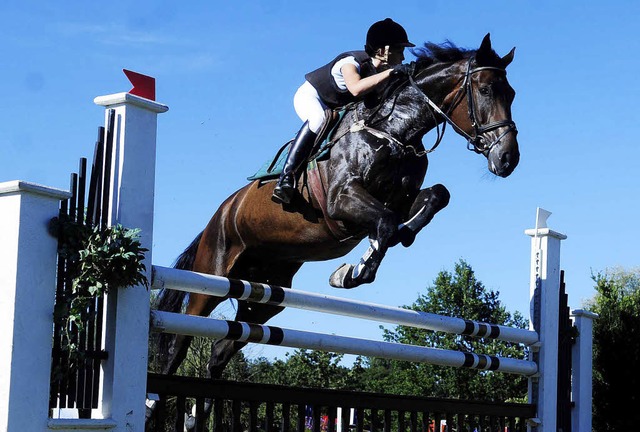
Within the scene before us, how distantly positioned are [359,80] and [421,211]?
0.67 metres

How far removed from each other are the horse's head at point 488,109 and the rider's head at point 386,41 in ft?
1.09

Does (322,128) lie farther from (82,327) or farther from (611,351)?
(611,351)

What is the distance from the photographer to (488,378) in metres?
10.1

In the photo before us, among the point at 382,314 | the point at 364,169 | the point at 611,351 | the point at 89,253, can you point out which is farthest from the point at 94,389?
the point at 611,351

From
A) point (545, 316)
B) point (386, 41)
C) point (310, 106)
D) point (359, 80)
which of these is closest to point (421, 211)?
point (359, 80)

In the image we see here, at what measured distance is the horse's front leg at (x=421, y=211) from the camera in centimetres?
421

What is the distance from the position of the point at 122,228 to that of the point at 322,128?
67.3 inches

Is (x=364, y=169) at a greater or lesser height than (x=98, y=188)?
greater

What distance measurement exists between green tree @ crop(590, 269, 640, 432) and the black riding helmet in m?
2.55

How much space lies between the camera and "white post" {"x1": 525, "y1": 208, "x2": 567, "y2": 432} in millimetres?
5164

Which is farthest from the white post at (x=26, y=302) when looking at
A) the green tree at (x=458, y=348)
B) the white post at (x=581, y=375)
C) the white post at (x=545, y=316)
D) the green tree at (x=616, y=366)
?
the green tree at (x=458, y=348)

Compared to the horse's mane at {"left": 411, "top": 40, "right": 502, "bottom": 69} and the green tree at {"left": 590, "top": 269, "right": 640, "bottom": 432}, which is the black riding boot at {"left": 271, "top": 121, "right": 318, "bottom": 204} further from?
the green tree at {"left": 590, "top": 269, "right": 640, "bottom": 432}

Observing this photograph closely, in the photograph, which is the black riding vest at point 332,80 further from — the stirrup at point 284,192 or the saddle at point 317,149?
the stirrup at point 284,192

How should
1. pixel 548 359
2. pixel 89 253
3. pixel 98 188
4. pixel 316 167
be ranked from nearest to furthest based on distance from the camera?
1. pixel 89 253
2. pixel 98 188
3. pixel 316 167
4. pixel 548 359
